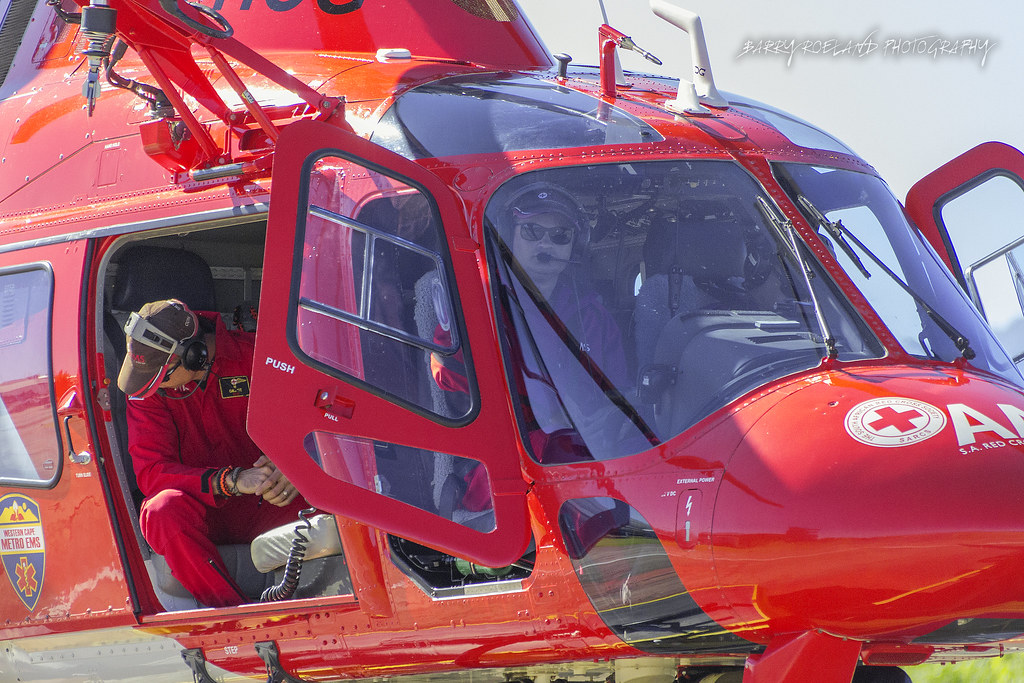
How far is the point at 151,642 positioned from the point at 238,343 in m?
1.14

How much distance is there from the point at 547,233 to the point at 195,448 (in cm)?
179

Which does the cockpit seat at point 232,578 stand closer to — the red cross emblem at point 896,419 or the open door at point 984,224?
the red cross emblem at point 896,419

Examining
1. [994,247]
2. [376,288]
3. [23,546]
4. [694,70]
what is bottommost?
[23,546]

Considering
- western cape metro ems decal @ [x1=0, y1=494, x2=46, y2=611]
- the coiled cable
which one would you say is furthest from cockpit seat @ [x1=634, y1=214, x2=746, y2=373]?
western cape metro ems decal @ [x1=0, y1=494, x2=46, y2=611]

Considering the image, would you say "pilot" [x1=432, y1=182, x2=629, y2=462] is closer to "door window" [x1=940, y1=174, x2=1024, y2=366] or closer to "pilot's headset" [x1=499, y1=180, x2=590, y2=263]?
"pilot's headset" [x1=499, y1=180, x2=590, y2=263]

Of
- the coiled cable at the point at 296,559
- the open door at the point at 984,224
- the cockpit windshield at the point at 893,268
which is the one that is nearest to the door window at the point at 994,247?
the open door at the point at 984,224

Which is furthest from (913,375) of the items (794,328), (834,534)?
(834,534)

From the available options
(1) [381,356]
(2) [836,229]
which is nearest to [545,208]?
(1) [381,356]

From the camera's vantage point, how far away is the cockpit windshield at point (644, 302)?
3.04m

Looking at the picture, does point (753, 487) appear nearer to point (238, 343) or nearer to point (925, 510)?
point (925, 510)

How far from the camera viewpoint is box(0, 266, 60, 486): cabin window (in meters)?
4.03

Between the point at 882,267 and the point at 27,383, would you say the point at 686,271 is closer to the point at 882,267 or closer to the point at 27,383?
the point at 882,267

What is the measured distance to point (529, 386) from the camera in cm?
322

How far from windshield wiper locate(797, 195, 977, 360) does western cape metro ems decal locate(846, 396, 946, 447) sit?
52 centimetres
